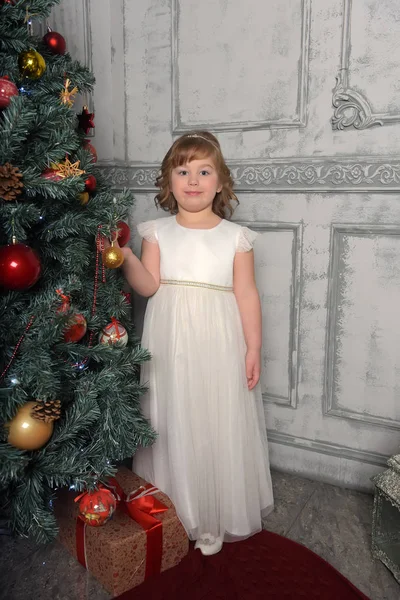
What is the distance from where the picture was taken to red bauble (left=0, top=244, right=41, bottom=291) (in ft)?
3.99

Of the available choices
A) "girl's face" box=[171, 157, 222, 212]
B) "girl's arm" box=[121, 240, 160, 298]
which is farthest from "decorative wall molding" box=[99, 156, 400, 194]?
"girl's arm" box=[121, 240, 160, 298]

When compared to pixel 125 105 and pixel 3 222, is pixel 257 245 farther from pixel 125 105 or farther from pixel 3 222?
pixel 3 222

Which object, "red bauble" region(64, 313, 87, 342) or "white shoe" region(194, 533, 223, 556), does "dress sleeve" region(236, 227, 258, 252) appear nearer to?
"red bauble" region(64, 313, 87, 342)

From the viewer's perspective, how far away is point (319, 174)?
1.86 m

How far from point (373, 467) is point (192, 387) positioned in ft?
2.58

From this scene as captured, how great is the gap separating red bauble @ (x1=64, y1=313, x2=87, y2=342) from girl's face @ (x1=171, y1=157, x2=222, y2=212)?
1.59 feet

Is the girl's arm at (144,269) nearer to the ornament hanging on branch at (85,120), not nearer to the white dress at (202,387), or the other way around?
the white dress at (202,387)

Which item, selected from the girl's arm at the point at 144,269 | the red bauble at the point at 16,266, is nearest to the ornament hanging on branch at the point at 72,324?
the red bauble at the point at 16,266

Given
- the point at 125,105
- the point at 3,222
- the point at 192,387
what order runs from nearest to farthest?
the point at 3,222
the point at 192,387
the point at 125,105

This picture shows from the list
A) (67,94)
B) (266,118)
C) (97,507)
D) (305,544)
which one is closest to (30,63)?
(67,94)

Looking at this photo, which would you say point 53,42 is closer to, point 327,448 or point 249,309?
point 249,309

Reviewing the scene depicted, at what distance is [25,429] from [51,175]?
61 centimetres

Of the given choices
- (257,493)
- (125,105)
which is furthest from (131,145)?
(257,493)

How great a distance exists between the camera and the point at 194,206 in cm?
165
